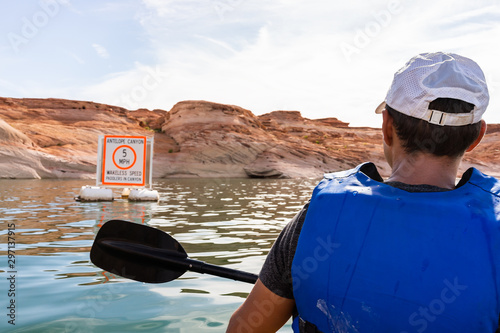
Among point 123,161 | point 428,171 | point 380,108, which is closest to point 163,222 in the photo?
point 123,161

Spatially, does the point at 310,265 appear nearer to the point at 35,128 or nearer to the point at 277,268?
→ the point at 277,268

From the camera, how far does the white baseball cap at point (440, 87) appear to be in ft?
3.92

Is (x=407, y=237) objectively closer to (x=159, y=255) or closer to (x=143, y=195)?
(x=159, y=255)

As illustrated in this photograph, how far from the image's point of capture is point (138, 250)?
2117 mm

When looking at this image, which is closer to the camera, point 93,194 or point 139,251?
point 139,251

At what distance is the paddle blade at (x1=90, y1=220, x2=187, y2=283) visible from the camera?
83.0 inches

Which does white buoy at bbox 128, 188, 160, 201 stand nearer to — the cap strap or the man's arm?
the man's arm

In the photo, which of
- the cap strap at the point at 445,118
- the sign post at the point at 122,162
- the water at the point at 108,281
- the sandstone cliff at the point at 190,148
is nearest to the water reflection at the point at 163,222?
the water at the point at 108,281

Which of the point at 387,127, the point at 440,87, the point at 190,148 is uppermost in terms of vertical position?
the point at 190,148

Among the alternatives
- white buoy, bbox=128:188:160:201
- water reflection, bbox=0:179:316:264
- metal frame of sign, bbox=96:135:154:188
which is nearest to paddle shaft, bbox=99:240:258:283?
water reflection, bbox=0:179:316:264

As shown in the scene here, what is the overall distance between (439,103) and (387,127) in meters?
0.17

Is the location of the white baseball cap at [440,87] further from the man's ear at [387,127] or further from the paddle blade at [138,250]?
the paddle blade at [138,250]

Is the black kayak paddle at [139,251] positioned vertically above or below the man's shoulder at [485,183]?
below

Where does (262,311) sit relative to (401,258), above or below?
below
